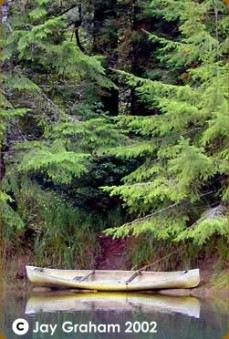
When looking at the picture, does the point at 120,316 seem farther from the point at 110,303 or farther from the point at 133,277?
the point at 133,277

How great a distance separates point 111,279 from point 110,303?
15.5 inches

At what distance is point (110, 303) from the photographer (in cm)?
536

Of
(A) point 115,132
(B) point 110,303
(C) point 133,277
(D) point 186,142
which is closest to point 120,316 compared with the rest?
(B) point 110,303

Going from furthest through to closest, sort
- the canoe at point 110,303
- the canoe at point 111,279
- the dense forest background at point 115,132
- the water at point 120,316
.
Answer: the canoe at point 111,279
the dense forest background at point 115,132
the canoe at point 110,303
the water at point 120,316

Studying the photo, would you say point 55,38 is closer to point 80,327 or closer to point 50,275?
point 50,275

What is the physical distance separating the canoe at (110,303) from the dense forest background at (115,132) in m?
0.40

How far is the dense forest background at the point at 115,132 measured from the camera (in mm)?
5418

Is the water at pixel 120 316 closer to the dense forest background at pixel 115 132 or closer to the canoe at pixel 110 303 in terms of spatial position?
the canoe at pixel 110 303

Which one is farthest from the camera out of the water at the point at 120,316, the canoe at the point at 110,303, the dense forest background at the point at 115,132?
the dense forest background at the point at 115,132

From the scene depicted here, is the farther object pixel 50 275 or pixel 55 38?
pixel 55 38

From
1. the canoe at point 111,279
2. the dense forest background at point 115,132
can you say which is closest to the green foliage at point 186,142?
the dense forest background at point 115,132

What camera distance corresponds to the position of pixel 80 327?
4.86m

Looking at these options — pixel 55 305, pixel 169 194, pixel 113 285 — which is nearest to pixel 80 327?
pixel 55 305

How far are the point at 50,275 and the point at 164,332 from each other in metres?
1.36
